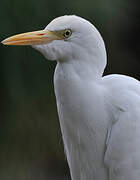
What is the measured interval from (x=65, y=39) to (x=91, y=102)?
0.17 metres

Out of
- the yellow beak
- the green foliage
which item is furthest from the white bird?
the green foliage

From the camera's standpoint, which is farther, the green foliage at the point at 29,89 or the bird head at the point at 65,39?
the green foliage at the point at 29,89

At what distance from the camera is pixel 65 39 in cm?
94

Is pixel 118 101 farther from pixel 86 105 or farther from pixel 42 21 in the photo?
pixel 42 21

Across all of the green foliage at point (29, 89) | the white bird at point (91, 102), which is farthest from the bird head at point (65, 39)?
the green foliage at point (29, 89)

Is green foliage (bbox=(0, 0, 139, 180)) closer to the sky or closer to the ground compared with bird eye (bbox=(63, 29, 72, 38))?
closer to the ground

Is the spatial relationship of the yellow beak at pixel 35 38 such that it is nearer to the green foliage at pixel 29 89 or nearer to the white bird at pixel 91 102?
the white bird at pixel 91 102

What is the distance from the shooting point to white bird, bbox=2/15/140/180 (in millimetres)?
943

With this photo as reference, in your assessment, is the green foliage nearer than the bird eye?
No

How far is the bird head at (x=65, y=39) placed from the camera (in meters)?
0.93

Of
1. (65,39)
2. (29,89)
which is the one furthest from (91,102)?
(29,89)

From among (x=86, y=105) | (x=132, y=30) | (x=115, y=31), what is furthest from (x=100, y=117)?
(x=132, y=30)

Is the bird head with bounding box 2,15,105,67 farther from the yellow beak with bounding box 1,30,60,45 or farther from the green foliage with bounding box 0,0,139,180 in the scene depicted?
the green foliage with bounding box 0,0,139,180

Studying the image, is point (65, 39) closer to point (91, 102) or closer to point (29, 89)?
point (91, 102)
